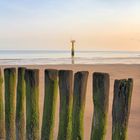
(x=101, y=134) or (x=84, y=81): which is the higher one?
(x=84, y=81)

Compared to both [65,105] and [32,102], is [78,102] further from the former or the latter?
[32,102]

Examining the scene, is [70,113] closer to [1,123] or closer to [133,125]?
[1,123]

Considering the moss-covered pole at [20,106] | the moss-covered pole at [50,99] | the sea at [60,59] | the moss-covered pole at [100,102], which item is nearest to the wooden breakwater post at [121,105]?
the moss-covered pole at [100,102]

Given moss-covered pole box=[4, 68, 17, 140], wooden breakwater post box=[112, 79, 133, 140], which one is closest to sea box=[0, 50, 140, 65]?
moss-covered pole box=[4, 68, 17, 140]

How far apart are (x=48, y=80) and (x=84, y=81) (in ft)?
1.65

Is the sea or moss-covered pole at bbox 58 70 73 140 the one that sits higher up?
moss-covered pole at bbox 58 70 73 140

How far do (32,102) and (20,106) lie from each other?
338 millimetres

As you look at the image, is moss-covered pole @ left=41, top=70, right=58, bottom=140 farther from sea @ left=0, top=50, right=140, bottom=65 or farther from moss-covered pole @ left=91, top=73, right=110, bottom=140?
sea @ left=0, top=50, right=140, bottom=65

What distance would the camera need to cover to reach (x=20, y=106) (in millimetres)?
5164

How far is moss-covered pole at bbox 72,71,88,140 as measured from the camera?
437cm

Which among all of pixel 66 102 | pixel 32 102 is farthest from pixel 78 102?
pixel 32 102

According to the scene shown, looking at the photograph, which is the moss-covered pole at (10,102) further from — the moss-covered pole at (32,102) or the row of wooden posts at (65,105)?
the moss-covered pole at (32,102)

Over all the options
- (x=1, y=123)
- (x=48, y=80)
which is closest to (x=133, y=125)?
(x=1, y=123)

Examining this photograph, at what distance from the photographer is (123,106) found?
4055 millimetres
